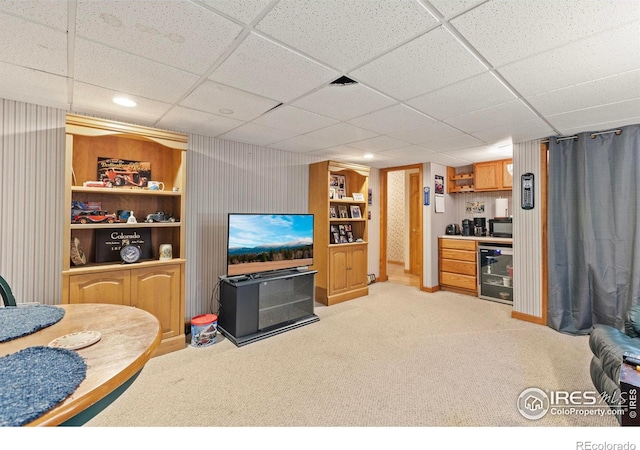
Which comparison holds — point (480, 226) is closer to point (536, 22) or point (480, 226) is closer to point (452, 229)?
point (452, 229)

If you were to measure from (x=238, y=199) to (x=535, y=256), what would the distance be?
12.8ft

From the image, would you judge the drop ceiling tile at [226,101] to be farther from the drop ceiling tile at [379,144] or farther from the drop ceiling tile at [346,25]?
the drop ceiling tile at [379,144]

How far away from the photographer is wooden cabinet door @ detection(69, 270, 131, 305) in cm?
243

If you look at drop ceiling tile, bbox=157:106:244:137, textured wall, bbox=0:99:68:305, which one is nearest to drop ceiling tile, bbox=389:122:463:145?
drop ceiling tile, bbox=157:106:244:137

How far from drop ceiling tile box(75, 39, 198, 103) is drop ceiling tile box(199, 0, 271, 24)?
28.7 inches

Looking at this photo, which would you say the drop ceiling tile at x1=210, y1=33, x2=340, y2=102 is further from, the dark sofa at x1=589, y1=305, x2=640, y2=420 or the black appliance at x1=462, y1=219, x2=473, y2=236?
the black appliance at x1=462, y1=219, x2=473, y2=236

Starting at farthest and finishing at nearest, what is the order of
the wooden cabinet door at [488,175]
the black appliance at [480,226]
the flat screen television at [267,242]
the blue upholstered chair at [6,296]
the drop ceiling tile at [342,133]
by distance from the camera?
1. the black appliance at [480,226]
2. the wooden cabinet door at [488,175]
3. the flat screen television at [267,242]
4. the drop ceiling tile at [342,133]
5. the blue upholstered chair at [6,296]

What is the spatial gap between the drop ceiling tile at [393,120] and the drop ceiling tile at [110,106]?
1.81m

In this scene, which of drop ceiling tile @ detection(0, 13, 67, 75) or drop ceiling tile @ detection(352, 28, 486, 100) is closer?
drop ceiling tile @ detection(0, 13, 67, 75)

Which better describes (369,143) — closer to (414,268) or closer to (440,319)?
(440,319)

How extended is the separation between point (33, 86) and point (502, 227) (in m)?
5.89

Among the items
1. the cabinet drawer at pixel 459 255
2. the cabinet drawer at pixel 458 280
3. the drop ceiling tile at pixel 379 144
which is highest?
the drop ceiling tile at pixel 379 144

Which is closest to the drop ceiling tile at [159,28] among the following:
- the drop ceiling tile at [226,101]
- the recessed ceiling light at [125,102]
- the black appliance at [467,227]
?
the drop ceiling tile at [226,101]

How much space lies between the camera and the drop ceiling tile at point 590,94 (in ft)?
6.59
